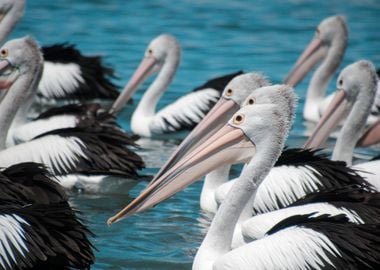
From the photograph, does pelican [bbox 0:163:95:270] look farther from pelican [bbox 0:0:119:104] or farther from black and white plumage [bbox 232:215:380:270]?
pelican [bbox 0:0:119:104]

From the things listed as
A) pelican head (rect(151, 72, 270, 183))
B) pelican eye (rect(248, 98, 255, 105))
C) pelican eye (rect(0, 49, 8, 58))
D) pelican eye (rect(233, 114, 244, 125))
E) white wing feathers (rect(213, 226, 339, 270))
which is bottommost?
pelican eye (rect(0, 49, 8, 58))

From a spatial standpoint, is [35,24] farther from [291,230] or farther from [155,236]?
[291,230]

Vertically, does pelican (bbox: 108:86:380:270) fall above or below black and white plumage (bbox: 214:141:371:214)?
above

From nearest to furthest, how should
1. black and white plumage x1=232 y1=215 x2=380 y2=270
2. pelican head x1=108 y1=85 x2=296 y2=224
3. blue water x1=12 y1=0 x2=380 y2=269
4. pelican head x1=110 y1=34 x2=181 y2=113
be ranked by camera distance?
black and white plumage x1=232 y1=215 x2=380 y2=270 → pelican head x1=108 y1=85 x2=296 y2=224 → pelican head x1=110 y1=34 x2=181 y2=113 → blue water x1=12 y1=0 x2=380 y2=269

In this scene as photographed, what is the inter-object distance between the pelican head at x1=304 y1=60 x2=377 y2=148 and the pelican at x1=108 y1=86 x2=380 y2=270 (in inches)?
87.8

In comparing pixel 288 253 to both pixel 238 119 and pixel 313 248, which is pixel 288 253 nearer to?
pixel 313 248

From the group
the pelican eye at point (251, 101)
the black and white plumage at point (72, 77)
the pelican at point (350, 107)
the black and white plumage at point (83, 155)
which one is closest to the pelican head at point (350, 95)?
the pelican at point (350, 107)

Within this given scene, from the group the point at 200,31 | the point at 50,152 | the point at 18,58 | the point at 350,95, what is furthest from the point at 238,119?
the point at 200,31

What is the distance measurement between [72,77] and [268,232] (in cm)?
621

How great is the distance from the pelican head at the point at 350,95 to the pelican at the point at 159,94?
2.18 metres

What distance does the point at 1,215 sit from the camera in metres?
5.44

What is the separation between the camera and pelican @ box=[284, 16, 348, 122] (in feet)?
35.5

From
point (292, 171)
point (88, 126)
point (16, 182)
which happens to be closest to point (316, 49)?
point (88, 126)

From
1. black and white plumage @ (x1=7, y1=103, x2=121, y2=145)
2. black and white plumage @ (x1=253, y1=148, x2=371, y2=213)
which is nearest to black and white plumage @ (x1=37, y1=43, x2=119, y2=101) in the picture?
black and white plumage @ (x1=7, y1=103, x2=121, y2=145)
